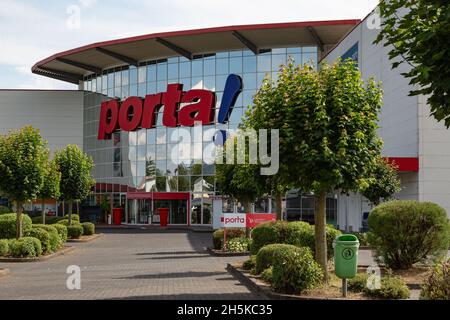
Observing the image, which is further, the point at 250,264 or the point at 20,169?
A: the point at 20,169

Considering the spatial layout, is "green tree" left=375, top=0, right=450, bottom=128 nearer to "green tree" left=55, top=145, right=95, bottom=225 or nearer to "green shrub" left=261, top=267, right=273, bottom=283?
"green shrub" left=261, top=267, right=273, bottom=283

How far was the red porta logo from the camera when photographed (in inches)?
1991

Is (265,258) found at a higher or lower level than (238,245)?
higher

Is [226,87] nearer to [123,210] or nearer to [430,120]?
[123,210]

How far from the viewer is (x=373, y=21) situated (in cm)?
3331

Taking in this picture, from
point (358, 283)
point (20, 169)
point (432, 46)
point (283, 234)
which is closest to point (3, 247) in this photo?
point (20, 169)

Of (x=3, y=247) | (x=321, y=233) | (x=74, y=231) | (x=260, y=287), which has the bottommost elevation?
(x=74, y=231)

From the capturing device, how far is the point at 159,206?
52.7 meters

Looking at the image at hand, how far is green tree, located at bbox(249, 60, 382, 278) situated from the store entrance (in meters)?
39.9

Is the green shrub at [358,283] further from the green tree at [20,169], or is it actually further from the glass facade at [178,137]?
the glass facade at [178,137]

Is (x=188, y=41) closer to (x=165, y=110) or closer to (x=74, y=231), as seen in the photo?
(x=165, y=110)

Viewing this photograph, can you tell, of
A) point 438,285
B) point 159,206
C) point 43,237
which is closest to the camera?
point 438,285

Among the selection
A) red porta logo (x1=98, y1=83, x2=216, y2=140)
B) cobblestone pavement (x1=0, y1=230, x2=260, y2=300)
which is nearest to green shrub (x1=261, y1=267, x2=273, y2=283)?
cobblestone pavement (x1=0, y1=230, x2=260, y2=300)

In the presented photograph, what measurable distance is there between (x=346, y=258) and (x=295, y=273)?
3.30 ft
